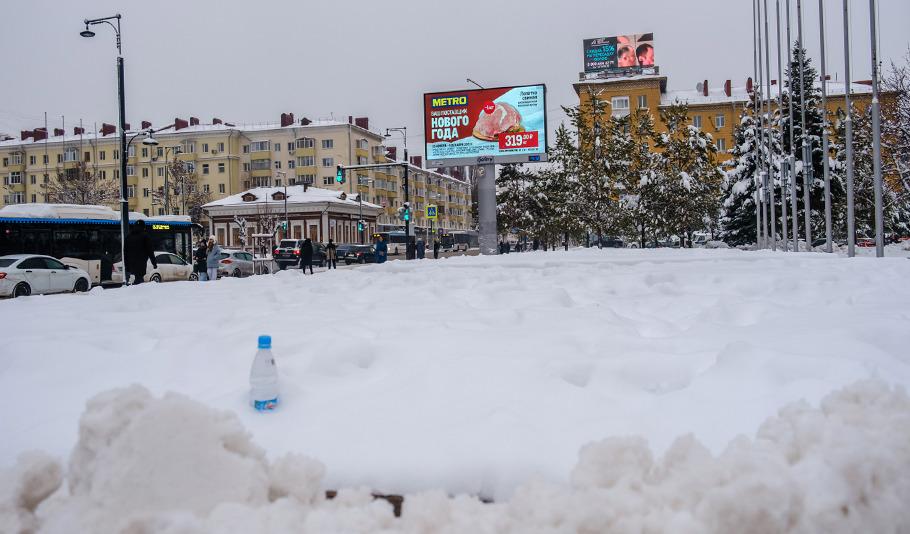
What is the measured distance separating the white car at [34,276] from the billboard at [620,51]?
67.4 meters

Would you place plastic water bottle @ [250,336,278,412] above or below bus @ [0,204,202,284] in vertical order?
below

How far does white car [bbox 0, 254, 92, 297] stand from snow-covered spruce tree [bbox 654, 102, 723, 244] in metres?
28.5

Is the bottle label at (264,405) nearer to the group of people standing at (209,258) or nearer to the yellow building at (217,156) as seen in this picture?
the group of people standing at (209,258)

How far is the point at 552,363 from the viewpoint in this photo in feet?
16.4

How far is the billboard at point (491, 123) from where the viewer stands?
117 feet

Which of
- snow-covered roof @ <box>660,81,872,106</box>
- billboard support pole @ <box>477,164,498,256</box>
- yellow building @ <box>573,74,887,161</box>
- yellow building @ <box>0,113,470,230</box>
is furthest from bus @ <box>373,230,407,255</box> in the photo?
billboard support pole @ <box>477,164,498,256</box>

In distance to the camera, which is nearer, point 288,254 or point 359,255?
point 288,254

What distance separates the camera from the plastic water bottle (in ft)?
14.1

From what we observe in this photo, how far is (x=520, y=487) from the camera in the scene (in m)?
2.85

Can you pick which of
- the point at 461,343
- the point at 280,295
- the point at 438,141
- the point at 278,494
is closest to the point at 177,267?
the point at 438,141

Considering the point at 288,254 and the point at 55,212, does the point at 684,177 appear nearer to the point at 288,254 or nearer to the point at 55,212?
the point at 288,254

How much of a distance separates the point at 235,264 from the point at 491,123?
1562 cm

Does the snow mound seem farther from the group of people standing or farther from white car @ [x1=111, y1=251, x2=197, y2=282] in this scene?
white car @ [x1=111, y1=251, x2=197, y2=282]

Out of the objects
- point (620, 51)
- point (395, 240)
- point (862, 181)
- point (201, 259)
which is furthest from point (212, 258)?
point (620, 51)
